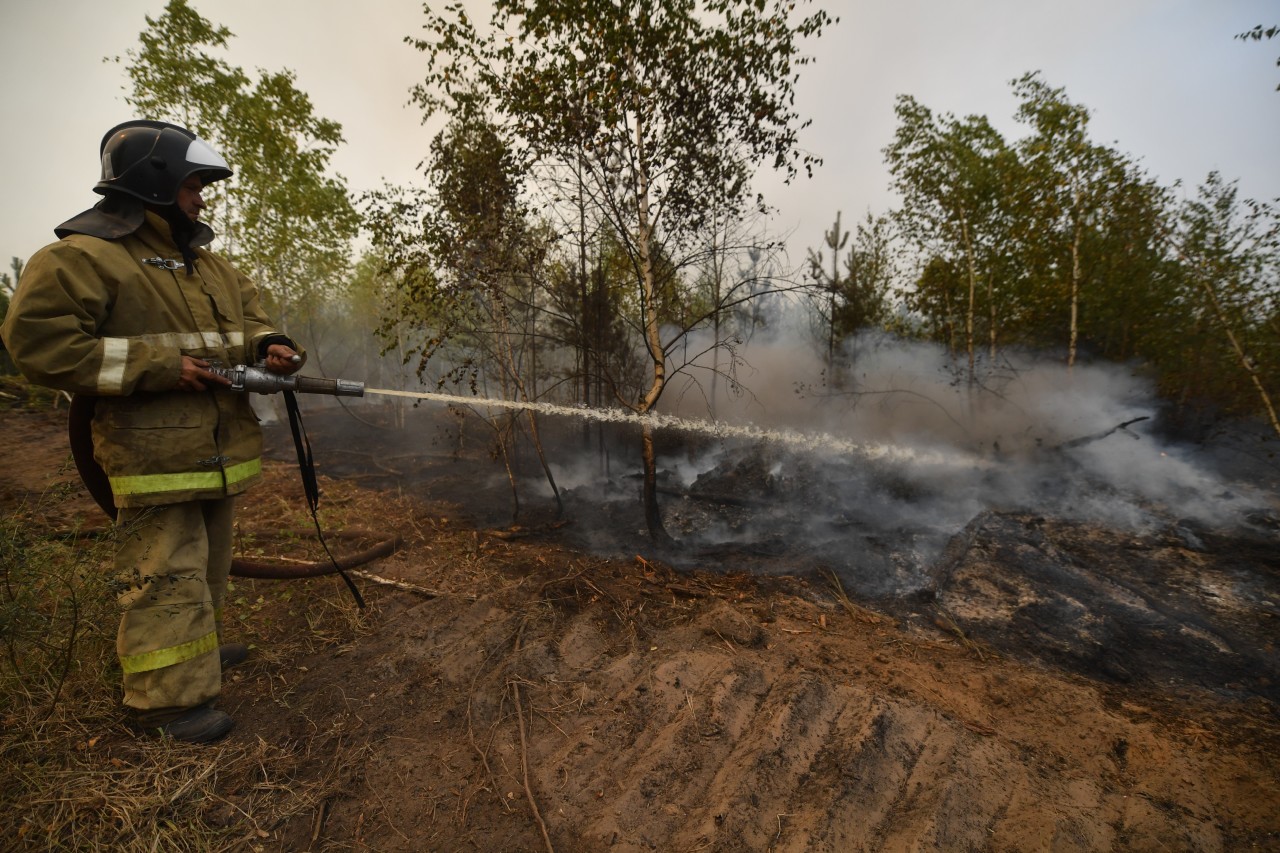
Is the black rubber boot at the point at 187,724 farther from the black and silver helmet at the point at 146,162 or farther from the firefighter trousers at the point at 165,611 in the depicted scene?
the black and silver helmet at the point at 146,162

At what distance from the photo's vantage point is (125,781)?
1980 millimetres

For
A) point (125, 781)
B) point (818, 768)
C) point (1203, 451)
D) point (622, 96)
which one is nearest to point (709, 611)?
point (818, 768)

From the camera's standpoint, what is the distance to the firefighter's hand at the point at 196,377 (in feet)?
7.51

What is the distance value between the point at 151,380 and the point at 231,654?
5.44ft

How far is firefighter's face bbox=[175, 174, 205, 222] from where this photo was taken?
2.48m

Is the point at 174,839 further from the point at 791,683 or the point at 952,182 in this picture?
the point at 952,182

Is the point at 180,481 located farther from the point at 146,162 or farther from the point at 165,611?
the point at 146,162

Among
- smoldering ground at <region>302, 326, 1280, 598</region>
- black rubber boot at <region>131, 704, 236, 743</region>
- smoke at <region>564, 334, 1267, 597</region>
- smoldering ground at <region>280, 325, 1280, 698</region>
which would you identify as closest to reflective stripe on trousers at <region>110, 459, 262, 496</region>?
black rubber boot at <region>131, 704, 236, 743</region>

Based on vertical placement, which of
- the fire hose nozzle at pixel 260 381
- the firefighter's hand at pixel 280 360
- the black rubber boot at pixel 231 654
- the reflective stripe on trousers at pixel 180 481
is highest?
the firefighter's hand at pixel 280 360

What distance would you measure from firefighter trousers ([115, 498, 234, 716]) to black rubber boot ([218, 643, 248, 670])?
1.84 ft

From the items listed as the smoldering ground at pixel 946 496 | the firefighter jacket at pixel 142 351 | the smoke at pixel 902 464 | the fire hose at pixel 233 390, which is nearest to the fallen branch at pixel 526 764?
the fire hose at pixel 233 390

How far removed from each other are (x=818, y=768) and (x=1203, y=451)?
12813mm

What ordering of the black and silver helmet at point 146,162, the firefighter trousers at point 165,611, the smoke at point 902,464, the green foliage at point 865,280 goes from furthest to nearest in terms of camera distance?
the green foliage at point 865,280 < the smoke at point 902,464 < the black and silver helmet at point 146,162 < the firefighter trousers at point 165,611

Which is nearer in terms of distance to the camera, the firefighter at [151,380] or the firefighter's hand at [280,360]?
the firefighter at [151,380]
